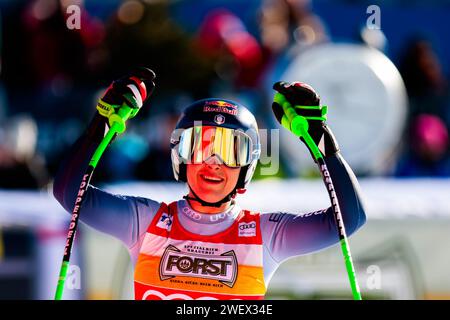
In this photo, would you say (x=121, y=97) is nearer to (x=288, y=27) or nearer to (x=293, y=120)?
(x=293, y=120)

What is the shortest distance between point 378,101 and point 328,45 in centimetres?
54

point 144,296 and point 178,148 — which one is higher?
point 178,148

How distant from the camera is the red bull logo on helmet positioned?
457 cm

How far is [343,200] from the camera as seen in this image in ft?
14.5

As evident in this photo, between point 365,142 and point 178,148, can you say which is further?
point 365,142

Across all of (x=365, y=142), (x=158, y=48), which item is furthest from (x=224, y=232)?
(x=158, y=48)

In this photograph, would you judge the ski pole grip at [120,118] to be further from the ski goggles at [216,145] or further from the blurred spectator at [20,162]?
the blurred spectator at [20,162]

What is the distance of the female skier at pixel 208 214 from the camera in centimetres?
445

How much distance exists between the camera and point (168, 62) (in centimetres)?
875

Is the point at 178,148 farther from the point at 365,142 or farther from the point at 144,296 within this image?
the point at 365,142

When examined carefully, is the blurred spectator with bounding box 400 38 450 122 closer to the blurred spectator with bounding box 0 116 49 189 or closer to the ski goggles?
the blurred spectator with bounding box 0 116 49 189

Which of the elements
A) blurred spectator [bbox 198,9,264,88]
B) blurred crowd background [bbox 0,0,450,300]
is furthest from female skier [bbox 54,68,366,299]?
blurred spectator [bbox 198,9,264,88]

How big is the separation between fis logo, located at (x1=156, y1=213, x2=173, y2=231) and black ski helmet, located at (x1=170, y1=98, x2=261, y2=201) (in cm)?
17


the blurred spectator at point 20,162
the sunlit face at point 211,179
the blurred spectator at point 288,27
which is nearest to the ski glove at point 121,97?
the sunlit face at point 211,179
